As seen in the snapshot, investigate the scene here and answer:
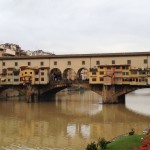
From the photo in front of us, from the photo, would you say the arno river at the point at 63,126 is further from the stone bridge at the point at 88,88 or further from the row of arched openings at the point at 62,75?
the row of arched openings at the point at 62,75

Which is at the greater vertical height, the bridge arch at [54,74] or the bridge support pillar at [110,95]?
the bridge arch at [54,74]

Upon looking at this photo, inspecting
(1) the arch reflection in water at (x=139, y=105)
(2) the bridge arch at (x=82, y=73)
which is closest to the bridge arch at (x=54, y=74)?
(2) the bridge arch at (x=82, y=73)

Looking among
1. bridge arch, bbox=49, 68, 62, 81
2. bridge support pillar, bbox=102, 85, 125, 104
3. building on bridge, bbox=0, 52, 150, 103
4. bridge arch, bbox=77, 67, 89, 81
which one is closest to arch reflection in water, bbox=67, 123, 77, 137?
bridge support pillar, bbox=102, 85, 125, 104

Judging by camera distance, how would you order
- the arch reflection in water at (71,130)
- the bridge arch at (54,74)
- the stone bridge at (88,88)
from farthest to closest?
the bridge arch at (54,74) → the stone bridge at (88,88) → the arch reflection in water at (71,130)

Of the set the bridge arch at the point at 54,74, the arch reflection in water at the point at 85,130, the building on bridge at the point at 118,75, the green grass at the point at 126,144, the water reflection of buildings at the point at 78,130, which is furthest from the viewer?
the bridge arch at the point at 54,74

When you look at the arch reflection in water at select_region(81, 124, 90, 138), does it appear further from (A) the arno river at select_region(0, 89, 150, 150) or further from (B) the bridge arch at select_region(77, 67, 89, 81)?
(B) the bridge arch at select_region(77, 67, 89, 81)

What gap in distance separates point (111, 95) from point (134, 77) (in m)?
4.45

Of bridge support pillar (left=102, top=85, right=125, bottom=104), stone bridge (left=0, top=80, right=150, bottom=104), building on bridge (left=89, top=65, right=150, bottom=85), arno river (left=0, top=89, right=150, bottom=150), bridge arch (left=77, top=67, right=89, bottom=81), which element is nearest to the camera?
arno river (left=0, top=89, right=150, bottom=150)

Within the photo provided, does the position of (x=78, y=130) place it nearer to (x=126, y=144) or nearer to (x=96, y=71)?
(x=126, y=144)

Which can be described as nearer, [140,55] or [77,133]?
[77,133]

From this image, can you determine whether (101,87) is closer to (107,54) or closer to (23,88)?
(107,54)

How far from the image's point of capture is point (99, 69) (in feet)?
158

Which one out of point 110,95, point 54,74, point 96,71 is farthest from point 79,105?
point 54,74

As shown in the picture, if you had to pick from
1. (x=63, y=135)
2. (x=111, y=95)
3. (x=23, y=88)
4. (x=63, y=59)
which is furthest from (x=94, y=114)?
(x=23, y=88)
